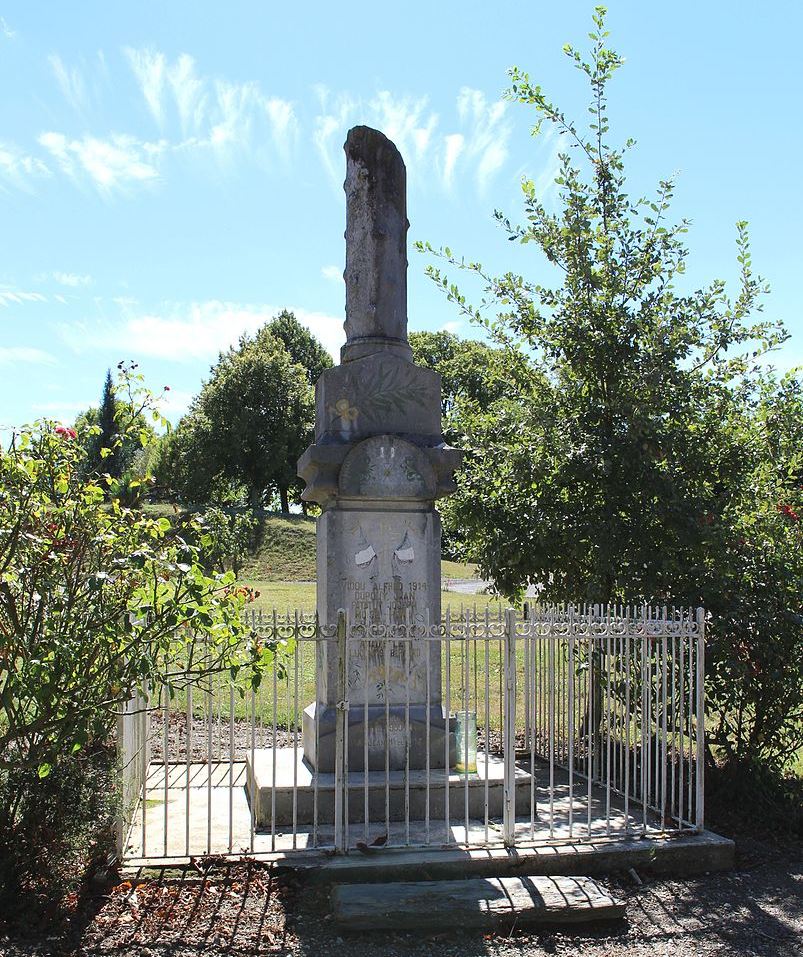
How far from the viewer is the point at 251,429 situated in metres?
41.9

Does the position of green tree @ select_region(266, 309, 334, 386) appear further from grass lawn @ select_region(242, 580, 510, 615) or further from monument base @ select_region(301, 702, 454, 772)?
monument base @ select_region(301, 702, 454, 772)

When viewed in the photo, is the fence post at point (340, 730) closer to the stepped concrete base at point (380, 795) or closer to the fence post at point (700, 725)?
the stepped concrete base at point (380, 795)

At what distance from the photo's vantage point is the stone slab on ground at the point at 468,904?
16.7ft

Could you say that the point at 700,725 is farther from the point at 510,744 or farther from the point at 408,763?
the point at 408,763

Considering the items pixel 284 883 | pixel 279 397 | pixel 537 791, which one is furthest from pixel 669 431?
pixel 279 397

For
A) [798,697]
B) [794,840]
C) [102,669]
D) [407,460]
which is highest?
[407,460]

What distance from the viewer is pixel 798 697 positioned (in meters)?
7.55

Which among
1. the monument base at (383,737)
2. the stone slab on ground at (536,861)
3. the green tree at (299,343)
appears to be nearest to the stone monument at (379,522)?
the monument base at (383,737)

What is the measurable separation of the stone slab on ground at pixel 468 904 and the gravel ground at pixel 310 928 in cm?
7

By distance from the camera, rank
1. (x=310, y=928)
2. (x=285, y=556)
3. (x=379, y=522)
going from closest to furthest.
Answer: (x=310, y=928) → (x=379, y=522) → (x=285, y=556)

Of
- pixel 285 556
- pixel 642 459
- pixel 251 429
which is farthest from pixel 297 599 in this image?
pixel 251 429

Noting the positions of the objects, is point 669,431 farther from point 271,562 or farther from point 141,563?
point 271,562

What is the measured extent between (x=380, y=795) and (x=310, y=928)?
1.55 meters

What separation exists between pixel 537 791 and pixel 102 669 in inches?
164
